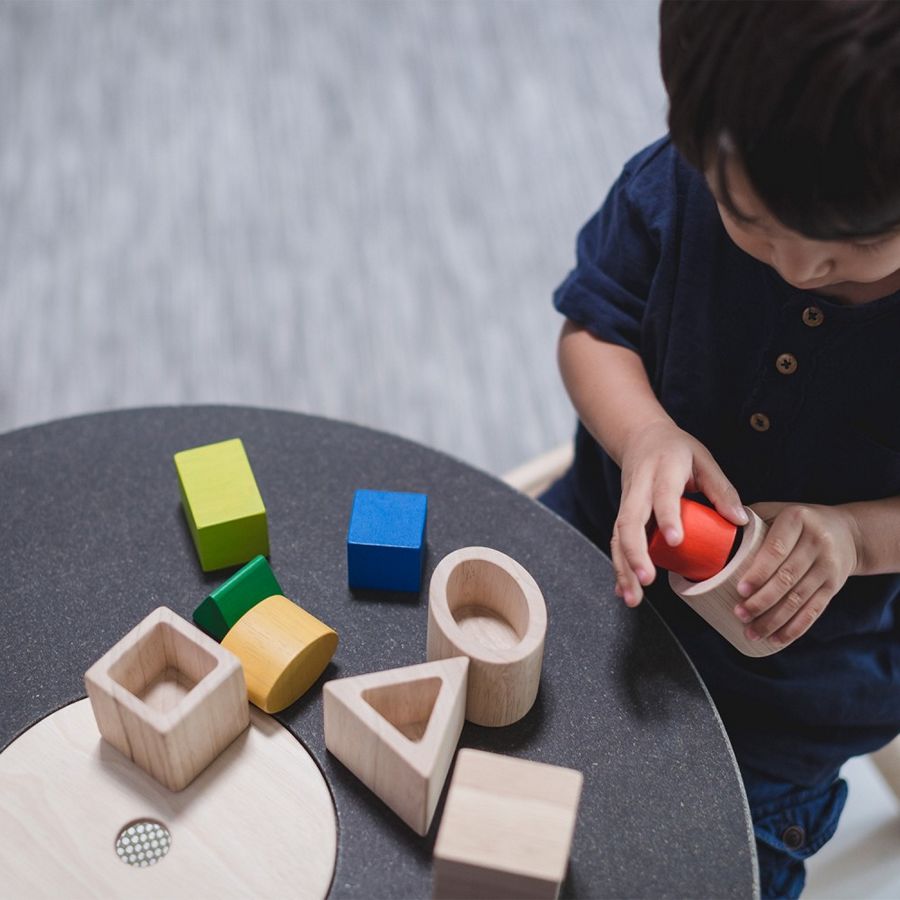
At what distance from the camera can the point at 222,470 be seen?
28.4 inches

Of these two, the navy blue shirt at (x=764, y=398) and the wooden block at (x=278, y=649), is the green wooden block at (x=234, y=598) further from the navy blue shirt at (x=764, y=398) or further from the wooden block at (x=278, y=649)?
the navy blue shirt at (x=764, y=398)

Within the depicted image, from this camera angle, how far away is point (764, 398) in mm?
748

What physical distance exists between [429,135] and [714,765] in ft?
5.00

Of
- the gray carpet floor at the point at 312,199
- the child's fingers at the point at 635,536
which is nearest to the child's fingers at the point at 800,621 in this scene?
the child's fingers at the point at 635,536

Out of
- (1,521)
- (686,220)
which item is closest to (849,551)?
(686,220)

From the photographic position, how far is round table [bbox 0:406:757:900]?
582mm

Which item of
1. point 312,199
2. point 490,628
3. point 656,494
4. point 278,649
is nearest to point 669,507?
point 656,494

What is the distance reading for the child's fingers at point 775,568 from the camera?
2.08ft

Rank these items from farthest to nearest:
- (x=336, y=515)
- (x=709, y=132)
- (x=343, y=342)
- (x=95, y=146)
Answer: (x=95, y=146), (x=343, y=342), (x=336, y=515), (x=709, y=132)

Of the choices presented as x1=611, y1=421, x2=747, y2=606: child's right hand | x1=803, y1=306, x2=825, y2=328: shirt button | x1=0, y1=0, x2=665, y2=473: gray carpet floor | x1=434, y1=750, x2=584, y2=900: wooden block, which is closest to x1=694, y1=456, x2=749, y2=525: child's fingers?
x1=611, y1=421, x2=747, y2=606: child's right hand

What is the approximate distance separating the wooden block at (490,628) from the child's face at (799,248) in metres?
0.23

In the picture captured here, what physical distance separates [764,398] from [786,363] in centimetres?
4

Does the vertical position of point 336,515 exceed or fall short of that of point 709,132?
it falls short

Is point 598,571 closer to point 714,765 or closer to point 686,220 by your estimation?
point 714,765
